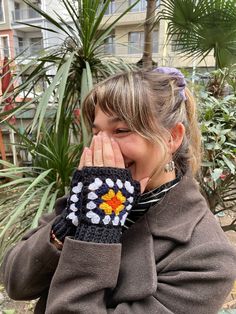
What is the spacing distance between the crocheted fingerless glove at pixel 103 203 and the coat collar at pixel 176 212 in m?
0.13

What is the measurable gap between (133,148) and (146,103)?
0.14 m

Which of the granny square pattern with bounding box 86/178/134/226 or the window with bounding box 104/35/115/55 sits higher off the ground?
the window with bounding box 104/35/115/55

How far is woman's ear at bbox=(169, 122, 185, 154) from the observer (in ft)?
2.91

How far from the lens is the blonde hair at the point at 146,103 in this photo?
2.63 ft

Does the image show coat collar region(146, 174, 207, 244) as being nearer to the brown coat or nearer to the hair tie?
the brown coat

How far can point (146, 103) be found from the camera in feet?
2.67

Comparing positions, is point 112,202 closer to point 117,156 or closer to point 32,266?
point 117,156

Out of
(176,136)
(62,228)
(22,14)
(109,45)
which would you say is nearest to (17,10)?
(22,14)

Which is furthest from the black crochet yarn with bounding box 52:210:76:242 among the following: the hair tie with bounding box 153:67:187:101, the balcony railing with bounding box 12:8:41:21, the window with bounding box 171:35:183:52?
the balcony railing with bounding box 12:8:41:21

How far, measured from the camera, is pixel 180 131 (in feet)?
2.94

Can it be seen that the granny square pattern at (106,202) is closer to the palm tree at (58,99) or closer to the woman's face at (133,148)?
the woman's face at (133,148)

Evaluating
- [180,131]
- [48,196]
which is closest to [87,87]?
[48,196]

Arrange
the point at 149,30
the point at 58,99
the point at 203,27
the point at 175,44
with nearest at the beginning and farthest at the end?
the point at 58,99 < the point at 203,27 < the point at 149,30 < the point at 175,44

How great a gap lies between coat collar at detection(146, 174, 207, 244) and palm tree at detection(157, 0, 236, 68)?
186cm
